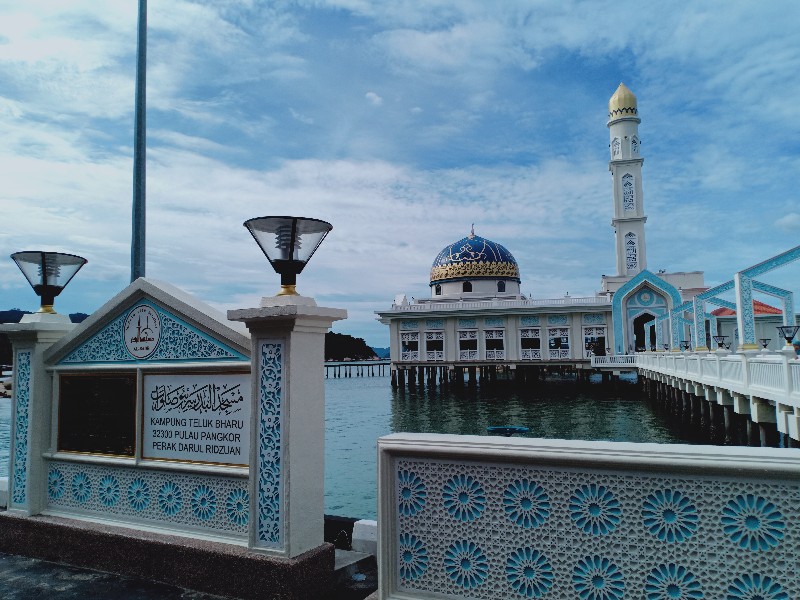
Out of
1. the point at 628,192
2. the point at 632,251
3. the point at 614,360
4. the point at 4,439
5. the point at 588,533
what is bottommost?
the point at 4,439

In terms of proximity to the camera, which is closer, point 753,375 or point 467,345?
point 753,375

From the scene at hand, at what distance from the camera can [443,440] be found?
2.84 metres

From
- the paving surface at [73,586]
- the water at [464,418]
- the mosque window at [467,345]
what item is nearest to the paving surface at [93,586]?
the paving surface at [73,586]

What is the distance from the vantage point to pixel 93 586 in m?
3.83

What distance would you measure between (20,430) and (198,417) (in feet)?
6.04

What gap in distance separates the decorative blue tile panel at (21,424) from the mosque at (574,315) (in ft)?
110

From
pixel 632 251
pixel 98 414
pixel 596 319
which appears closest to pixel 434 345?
pixel 596 319

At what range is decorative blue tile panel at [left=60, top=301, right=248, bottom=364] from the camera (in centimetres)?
411

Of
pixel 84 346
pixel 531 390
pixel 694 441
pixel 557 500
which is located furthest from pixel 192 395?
pixel 531 390

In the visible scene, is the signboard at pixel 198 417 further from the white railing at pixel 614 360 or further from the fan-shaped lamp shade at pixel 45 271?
the white railing at pixel 614 360

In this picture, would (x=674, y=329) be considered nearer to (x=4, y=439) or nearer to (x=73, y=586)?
(x=4, y=439)

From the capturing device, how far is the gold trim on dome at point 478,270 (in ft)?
145

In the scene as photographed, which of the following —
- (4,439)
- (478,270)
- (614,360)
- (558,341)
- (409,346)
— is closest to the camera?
(4,439)

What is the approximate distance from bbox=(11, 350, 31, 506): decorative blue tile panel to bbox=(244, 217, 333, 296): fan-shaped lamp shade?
252 centimetres
